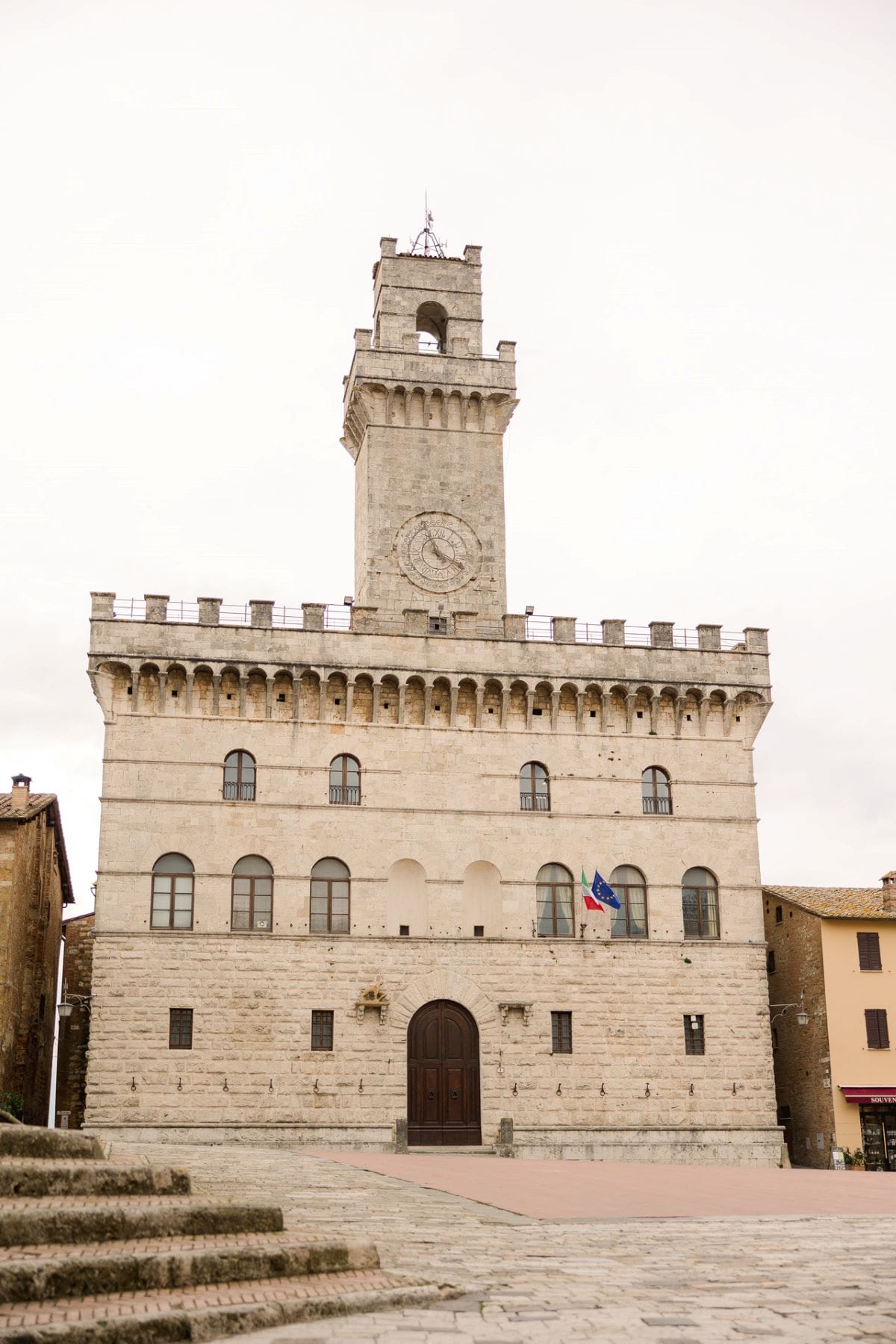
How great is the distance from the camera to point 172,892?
32156 mm

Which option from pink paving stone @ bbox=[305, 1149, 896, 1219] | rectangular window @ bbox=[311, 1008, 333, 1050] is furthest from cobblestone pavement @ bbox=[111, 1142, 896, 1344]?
rectangular window @ bbox=[311, 1008, 333, 1050]

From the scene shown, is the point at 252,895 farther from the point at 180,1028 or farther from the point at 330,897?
the point at 180,1028

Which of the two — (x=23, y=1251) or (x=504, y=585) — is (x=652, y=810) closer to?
(x=504, y=585)

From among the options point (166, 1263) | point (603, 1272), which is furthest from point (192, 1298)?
point (603, 1272)

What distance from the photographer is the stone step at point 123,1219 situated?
959cm

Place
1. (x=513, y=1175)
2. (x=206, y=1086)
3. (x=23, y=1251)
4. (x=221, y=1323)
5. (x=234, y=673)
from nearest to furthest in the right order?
(x=221, y=1323) < (x=23, y=1251) < (x=513, y=1175) < (x=206, y=1086) < (x=234, y=673)

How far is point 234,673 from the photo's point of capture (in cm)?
3359

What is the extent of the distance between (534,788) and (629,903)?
382 cm

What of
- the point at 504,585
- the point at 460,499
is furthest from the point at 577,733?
the point at 460,499

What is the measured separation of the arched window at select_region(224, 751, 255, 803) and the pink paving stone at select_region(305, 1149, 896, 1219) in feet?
29.0

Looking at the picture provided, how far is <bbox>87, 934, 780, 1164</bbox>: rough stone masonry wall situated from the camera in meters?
30.9

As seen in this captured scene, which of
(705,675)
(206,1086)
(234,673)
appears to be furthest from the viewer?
(705,675)

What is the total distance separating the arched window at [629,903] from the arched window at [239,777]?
947 cm

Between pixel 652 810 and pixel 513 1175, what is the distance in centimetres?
1361
